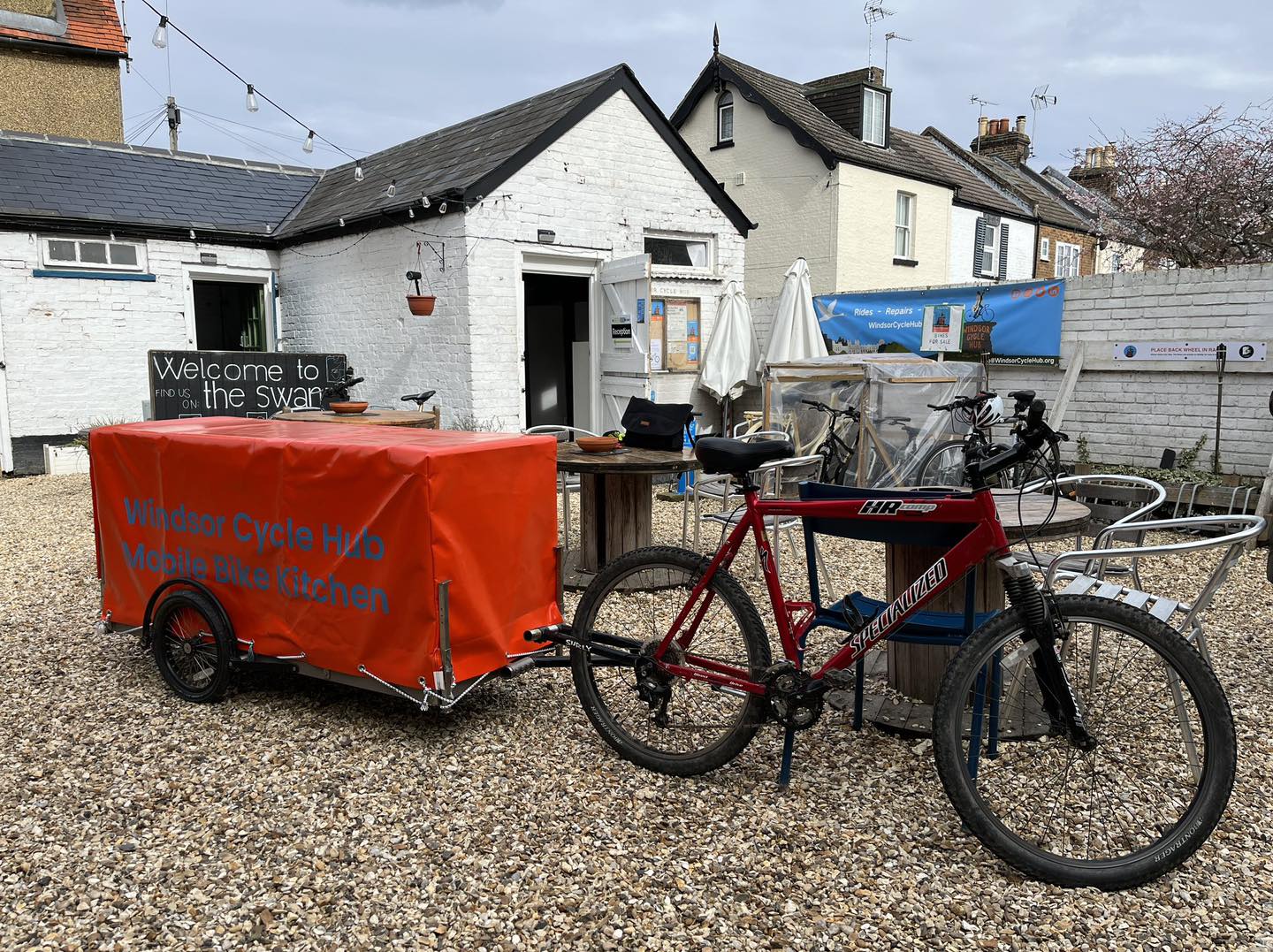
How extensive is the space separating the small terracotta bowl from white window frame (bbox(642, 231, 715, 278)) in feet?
17.3

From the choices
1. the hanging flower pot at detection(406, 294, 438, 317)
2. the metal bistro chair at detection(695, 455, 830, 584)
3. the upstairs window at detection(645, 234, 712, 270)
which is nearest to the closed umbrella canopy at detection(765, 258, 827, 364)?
the upstairs window at detection(645, 234, 712, 270)

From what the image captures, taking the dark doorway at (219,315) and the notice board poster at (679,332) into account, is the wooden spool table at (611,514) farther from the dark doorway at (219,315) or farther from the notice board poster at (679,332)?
the dark doorway at (219,315)

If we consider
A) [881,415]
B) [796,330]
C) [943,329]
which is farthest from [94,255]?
[943,329]

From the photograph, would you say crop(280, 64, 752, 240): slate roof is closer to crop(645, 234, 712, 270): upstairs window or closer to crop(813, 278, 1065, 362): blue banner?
crop(645, 234, 712, 270): upstairs window

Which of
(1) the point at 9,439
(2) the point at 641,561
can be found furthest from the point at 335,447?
(1) the point at 9,439

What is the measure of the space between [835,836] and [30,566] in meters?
5.83

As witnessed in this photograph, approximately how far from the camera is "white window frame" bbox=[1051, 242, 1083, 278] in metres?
20.5

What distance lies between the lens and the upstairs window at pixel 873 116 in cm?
1612

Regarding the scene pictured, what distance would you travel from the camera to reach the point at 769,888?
2.42 metres

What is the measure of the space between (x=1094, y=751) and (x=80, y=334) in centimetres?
1126

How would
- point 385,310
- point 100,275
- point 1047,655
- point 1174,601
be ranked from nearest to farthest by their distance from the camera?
point 1047,655
point 1174,601
point 385,310
point 100,275

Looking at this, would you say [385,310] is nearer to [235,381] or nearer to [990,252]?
[235,381]

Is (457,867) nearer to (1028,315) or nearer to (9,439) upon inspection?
(1028,315)

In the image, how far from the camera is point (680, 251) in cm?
1077
